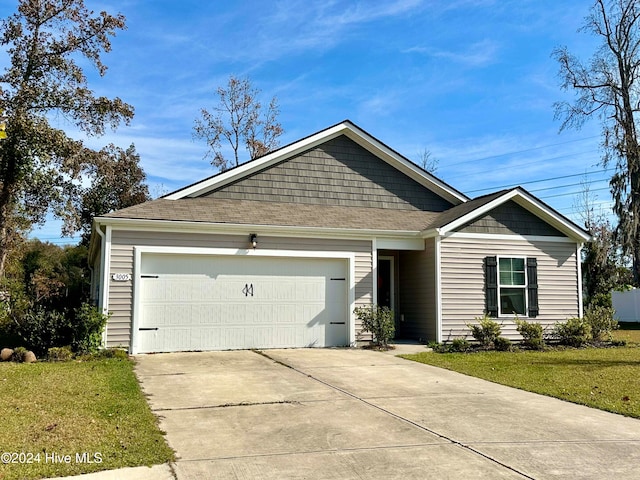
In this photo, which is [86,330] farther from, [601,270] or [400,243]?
[601,270]

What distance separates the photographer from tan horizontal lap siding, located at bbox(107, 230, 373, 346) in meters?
11.1

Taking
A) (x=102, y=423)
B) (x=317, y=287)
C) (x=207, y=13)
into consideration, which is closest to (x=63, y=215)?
(x=207, y=13)

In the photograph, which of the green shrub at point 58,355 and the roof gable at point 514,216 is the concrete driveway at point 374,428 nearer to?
the green shrub at point 58,355

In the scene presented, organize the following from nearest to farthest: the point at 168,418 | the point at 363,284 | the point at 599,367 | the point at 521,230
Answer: the point at 168,418
the point at 599,367
the point at 363,284
the point at 521,230

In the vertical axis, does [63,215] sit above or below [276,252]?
above

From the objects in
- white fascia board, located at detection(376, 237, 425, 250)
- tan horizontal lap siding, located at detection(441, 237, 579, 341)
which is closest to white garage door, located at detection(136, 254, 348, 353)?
white fascia board, located at detection(376, 237, 425, 250)

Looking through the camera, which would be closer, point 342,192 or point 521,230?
point 521,230

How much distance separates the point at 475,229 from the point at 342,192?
3.67 meters

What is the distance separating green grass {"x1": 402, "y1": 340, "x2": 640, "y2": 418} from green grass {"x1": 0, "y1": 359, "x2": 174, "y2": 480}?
5430mm

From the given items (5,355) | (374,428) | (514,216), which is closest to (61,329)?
(5,355)

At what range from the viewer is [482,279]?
44.4ft

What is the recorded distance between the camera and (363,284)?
42.6ft

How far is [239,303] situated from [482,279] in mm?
5946

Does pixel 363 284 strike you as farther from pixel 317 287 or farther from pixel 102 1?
pixel 102 1
